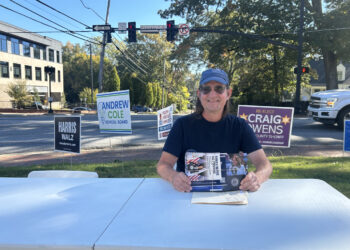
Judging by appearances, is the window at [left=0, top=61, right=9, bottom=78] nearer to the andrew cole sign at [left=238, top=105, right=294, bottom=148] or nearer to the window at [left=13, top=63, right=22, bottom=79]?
the window at [left=13, top=63, right=22, bottom=79]

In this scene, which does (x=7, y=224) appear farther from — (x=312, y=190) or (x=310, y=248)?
(x=312, y=190)

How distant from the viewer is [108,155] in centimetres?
765

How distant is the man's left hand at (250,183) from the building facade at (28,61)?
32.3 m

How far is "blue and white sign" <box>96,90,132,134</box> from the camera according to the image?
5930 millimetres

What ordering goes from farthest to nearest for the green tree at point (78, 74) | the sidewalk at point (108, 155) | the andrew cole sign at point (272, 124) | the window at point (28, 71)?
the green tree at point (78, 74), the window at point (28, 71), the sidewalk at point (108, 155), the andrew cole sign at point (272, 124)

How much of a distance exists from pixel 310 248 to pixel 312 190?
2.77ft

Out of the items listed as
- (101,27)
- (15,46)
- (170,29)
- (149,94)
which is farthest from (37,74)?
(170,29)

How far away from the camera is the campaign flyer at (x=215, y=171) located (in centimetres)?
184

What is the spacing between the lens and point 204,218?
1508mm

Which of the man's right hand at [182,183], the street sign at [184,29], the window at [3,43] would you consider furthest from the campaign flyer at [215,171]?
the window at [3,43]

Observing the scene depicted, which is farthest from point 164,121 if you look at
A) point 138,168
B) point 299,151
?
point 299,151

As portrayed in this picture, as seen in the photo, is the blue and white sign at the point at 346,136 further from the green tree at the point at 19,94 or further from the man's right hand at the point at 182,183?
the green tree at the point at 19,94

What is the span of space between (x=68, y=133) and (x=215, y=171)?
173 inches

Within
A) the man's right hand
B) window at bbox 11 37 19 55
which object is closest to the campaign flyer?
the man's right hand
